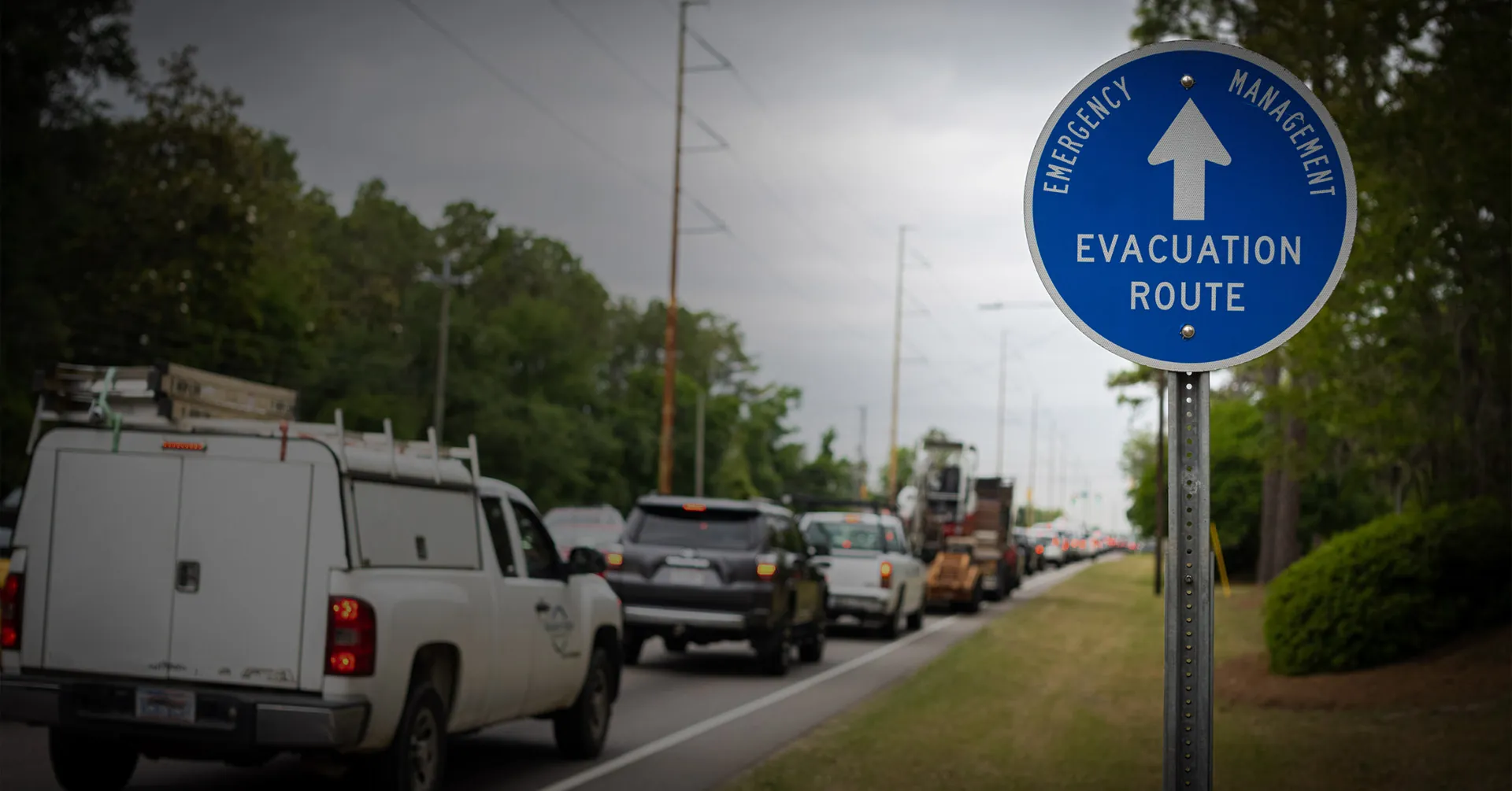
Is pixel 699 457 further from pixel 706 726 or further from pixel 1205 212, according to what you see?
pixel 1205 212

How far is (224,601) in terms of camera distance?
335 inches

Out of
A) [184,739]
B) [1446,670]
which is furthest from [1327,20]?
[184,739]

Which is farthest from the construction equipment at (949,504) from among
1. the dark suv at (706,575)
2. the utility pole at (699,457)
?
the utility pole at (699,457)

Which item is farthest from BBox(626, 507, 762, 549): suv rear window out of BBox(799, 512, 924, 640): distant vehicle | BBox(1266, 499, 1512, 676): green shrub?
BBox(799, 512, 924, 640): distant vehicle

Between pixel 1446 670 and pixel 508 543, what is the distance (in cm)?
985

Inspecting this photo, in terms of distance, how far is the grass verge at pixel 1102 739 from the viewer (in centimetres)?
1121

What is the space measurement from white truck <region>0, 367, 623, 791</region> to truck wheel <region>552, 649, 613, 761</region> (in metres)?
2.60

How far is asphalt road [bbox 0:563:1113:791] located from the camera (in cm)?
1060

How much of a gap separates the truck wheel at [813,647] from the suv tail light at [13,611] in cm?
1335

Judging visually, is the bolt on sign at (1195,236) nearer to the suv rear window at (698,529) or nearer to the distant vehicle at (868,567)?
the suv rear window at (698,529)

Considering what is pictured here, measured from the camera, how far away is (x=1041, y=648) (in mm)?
24391

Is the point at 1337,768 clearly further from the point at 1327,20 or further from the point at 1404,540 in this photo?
the point at 1327,20

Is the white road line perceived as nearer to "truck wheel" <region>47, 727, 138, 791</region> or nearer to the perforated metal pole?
"truck wheel" <region>47, 727, 138, 791</region>

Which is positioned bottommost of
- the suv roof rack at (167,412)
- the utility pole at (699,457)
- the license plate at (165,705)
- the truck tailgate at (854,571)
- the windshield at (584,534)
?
the license plate at (165,705)
